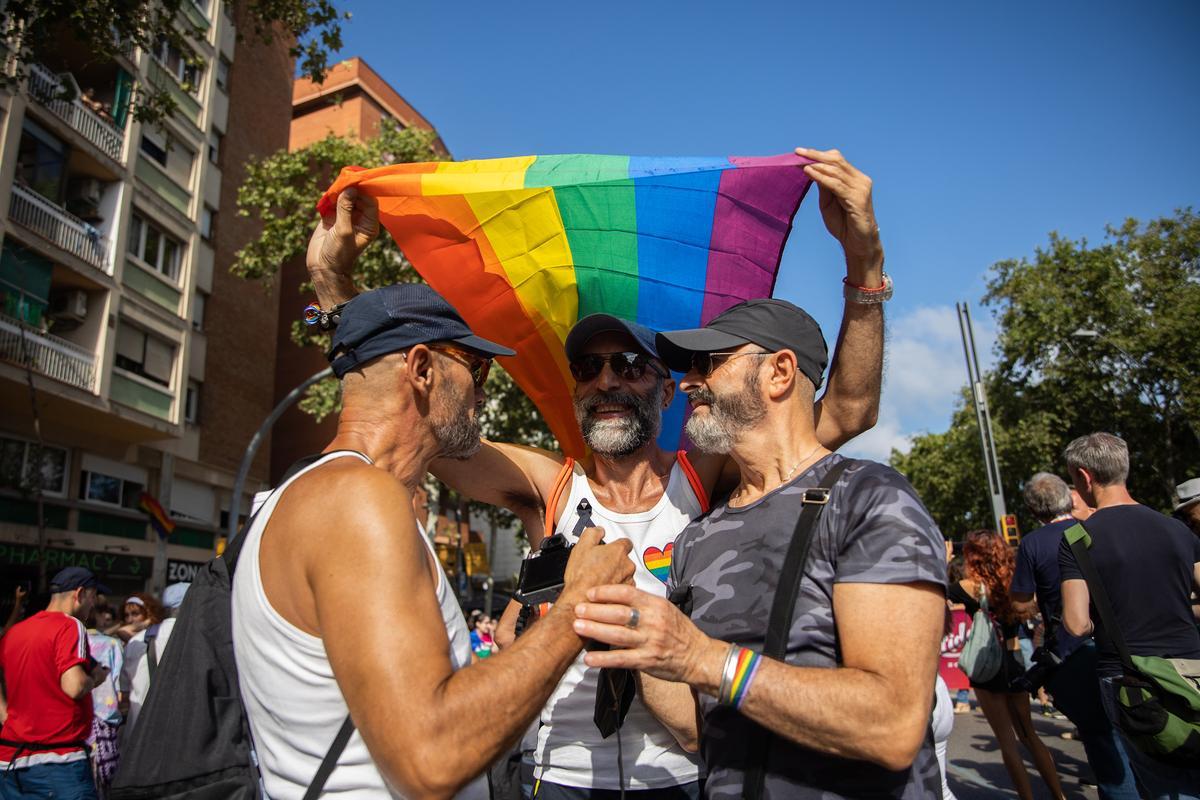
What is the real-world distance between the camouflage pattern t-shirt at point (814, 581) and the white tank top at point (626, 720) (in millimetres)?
507

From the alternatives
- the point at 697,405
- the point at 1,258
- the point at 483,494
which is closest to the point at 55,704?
the point at 483,494

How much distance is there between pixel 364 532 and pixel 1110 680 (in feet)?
12.0

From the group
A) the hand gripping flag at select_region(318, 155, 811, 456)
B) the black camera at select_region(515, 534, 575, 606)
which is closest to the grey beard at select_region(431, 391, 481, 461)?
the black camera at select_region(515, 534, 575, 606)

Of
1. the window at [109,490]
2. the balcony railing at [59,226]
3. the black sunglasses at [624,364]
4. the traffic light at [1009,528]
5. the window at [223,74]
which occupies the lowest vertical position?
the black sunglasses at [624,364]

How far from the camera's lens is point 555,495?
3.13 metres

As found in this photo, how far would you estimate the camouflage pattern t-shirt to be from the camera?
176 cm

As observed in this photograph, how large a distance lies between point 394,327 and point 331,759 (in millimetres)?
1097

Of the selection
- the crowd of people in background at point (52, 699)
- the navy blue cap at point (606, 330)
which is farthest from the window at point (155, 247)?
the navy blue cap at point (606, 330)

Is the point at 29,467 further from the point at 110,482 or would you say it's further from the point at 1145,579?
the point at 1145,579

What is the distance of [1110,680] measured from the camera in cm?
370

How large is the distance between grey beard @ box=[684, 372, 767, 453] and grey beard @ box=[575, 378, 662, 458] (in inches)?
28.3

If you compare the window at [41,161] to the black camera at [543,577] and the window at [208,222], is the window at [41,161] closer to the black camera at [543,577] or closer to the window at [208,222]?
the window at [208,222]

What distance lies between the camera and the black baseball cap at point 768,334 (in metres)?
2.34

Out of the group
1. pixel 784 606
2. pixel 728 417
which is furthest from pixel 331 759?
pixel 728 417
